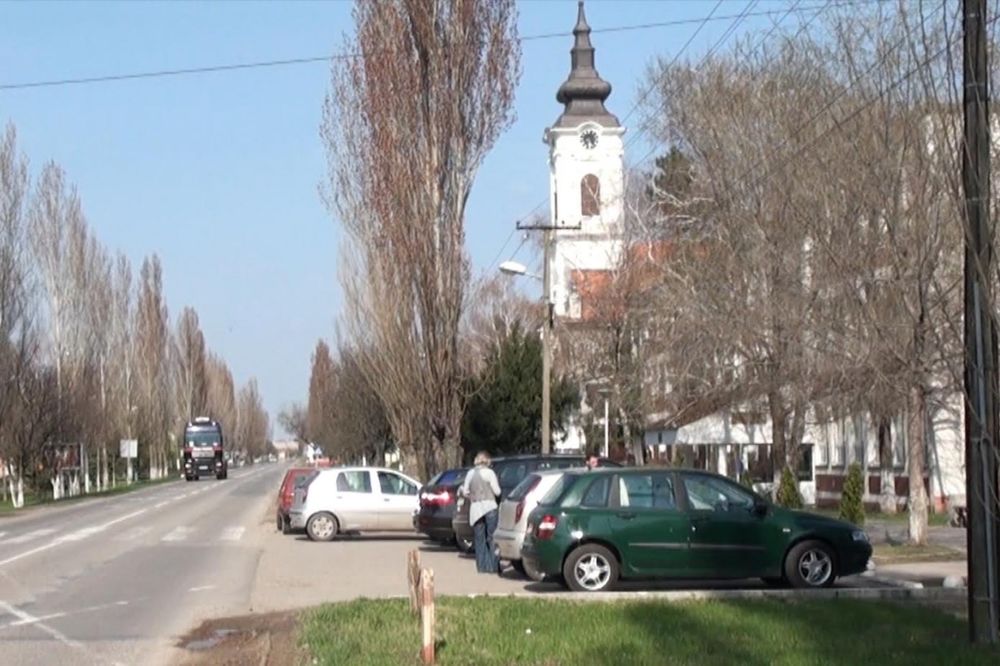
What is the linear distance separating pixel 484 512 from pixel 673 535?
468 centimetres

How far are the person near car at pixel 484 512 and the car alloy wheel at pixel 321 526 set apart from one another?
922cm

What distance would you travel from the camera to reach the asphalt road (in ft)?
52.6

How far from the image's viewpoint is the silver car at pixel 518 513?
69.1ft


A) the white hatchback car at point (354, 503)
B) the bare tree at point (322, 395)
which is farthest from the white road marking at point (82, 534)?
the bare tree at point (322, 395)

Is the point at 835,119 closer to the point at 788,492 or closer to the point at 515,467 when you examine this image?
the point at 515,467

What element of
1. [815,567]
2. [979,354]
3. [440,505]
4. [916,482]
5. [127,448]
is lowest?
[815,567]

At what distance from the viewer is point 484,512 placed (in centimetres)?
2348

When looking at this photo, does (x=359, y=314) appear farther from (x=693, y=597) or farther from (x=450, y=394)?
(x=693, y=597)

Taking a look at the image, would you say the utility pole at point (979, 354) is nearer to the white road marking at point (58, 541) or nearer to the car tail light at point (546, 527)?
the car tail light at point (546, 527)

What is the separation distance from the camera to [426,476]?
43.5 metres

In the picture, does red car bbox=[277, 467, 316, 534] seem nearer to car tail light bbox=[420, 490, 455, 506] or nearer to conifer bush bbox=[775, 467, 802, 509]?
car tail light bbox=[420, 490, 455, 506]

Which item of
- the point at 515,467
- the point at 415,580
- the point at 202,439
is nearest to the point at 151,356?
the point at 202,439

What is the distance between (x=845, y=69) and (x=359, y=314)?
95.9 ft

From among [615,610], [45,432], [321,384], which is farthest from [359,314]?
[321,384]
